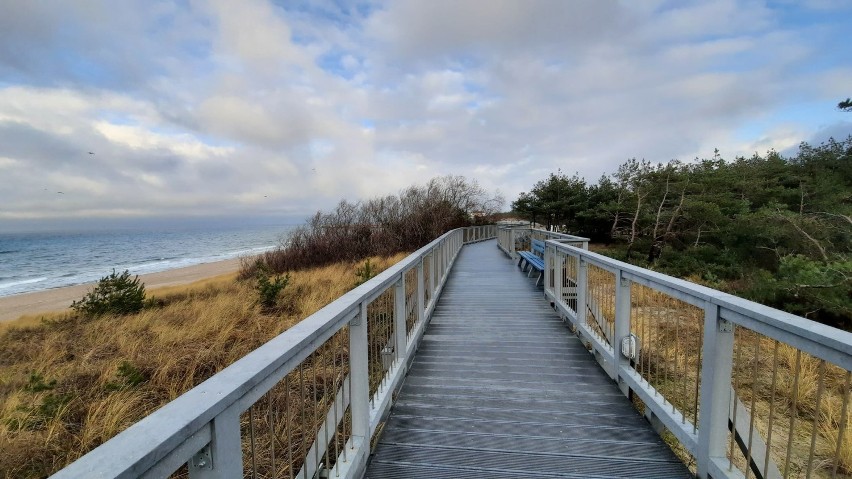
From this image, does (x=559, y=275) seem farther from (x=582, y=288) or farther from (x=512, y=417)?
(x=512, y=417)

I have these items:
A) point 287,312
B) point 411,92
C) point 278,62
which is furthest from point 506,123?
point 287,312

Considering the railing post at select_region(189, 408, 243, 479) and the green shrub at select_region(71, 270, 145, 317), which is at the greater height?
the railing post at select_region(189, 408, 243, 479)

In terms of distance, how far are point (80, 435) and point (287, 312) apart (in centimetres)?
491

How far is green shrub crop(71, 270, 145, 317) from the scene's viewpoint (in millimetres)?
8805

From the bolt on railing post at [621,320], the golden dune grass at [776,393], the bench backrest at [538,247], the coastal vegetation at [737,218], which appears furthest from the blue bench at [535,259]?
the coastal vegetation at [737,218]

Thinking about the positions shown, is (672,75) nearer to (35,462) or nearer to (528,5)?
(528,5)

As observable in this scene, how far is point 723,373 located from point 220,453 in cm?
233

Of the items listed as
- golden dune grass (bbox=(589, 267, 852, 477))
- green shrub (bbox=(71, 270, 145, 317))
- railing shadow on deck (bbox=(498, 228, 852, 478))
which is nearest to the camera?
railing shadow on deck (bbox=(498, 228, 852, 478))

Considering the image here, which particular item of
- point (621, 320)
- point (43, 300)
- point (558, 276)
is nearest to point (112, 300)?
point (558, 276)

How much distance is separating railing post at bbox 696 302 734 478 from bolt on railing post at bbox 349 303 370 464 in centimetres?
186

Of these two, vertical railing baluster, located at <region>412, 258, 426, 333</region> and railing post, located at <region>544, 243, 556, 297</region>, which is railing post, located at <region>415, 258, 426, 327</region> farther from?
railing post, located at <region>544, 243, 556, 297</region>

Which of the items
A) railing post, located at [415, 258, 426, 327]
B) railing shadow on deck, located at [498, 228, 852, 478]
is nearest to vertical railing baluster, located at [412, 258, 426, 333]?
railing post, located at [415, 258, 426, 327]

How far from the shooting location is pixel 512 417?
2.99 m

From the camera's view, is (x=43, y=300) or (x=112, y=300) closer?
(x=112, y=300)
